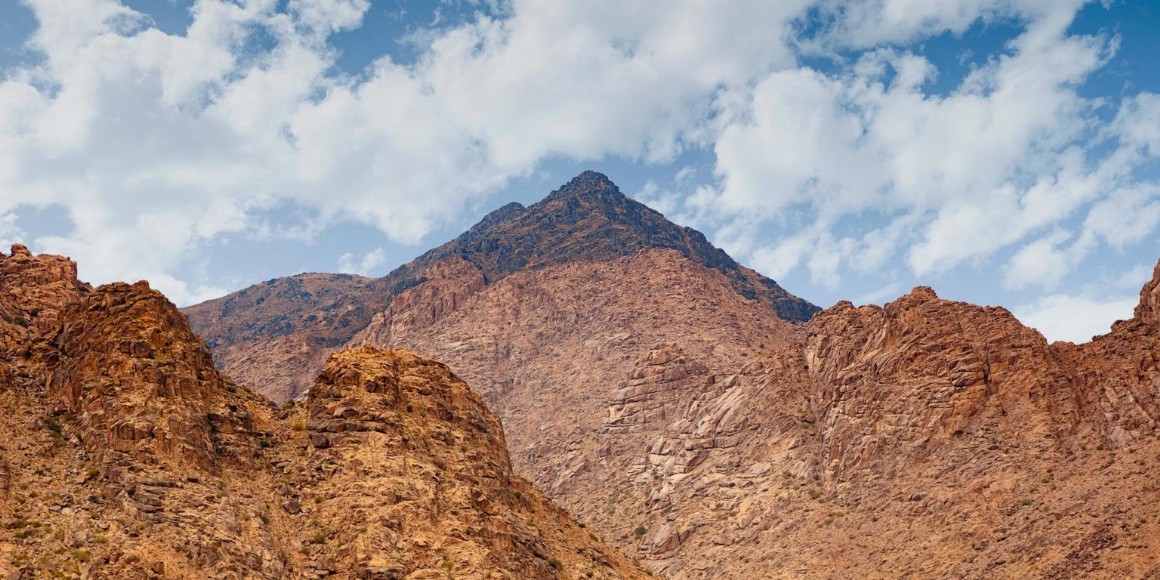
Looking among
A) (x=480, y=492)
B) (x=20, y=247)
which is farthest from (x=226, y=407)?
(x=20, y=247)

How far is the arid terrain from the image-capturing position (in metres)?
72.8

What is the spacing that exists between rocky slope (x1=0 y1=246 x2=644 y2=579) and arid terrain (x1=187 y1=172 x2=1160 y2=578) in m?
32.3

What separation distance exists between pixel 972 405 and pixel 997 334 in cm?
759

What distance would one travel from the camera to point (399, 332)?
161m

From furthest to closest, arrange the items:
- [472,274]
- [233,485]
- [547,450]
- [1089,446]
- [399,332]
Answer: [472,274] → [399,332] → [547,450] → [1089,446] → [233,485]

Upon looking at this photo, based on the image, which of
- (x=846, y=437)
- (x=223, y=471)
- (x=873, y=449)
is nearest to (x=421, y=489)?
(x=223, y=471)

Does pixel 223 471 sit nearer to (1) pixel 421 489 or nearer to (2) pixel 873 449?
(1) pixel 421 489

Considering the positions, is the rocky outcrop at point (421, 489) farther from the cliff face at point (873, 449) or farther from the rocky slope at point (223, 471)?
the cliff face at point (873, 449)

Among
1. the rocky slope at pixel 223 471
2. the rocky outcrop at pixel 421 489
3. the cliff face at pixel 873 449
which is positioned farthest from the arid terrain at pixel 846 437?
the rocky slope at pixel 223 471

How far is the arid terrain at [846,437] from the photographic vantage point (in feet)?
239

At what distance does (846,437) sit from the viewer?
302ft

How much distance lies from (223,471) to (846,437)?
61.4m

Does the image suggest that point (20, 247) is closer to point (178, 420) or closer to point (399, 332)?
point (178, 420)

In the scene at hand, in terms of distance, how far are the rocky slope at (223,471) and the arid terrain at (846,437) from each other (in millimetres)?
32300
